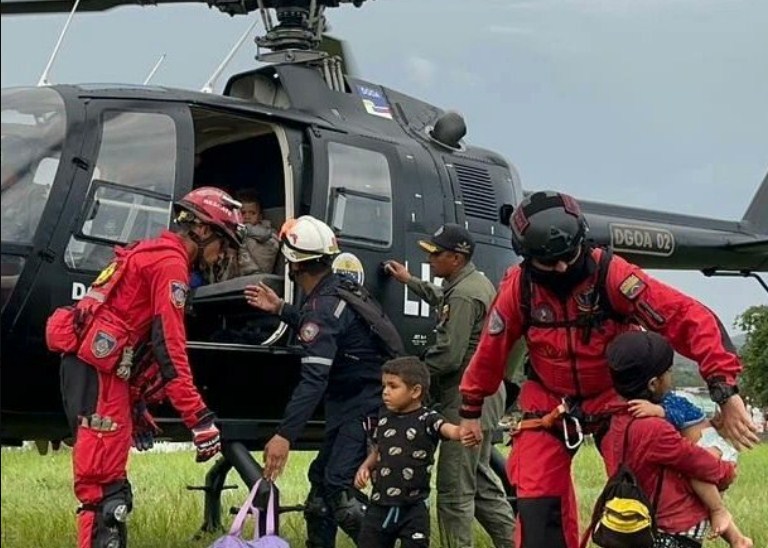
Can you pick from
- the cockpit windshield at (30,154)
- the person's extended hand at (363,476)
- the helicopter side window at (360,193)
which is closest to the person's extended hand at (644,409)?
the person's extended hand at (363,476)

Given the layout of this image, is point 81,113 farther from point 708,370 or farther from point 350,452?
point 708,370

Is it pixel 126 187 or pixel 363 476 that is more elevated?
pixel 126 187

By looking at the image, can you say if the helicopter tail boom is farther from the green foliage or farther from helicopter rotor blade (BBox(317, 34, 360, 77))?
the green foliage

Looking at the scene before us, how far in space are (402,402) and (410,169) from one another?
2148mm

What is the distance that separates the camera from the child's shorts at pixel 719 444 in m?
4.09

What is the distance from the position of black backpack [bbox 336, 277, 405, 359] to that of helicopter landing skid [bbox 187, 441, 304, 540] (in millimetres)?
815

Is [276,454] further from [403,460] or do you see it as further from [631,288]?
[631,288]

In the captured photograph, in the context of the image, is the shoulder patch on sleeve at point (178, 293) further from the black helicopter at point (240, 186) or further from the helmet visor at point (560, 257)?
the helmet visor at point (560, 257)

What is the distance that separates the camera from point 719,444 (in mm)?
4117

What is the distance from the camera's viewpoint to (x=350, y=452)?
5051mm

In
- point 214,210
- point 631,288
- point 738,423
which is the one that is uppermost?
point 214,210

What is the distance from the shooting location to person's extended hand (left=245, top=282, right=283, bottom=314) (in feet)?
16.8

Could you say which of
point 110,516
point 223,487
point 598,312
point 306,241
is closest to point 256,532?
point 110,516

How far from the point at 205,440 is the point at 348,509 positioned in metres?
1.05
